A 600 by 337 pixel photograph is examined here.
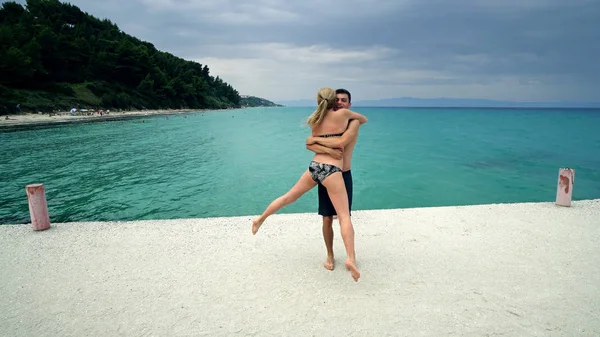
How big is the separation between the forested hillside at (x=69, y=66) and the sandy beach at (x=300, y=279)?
47.8 metres

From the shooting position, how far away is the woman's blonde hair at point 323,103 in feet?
11.7

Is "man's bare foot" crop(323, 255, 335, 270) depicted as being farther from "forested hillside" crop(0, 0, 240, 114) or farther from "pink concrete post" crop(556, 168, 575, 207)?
→ "forested hillside" crop(0, 0, 240, 114)

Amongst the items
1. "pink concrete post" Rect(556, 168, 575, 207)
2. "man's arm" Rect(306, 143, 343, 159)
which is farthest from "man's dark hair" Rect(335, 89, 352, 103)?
"pink concrete post" Rect(556, 168, 575, 207)

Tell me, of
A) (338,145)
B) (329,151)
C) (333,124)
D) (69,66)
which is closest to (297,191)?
(329,151)

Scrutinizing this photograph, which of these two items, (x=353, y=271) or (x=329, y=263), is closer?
(x=353, y=271)

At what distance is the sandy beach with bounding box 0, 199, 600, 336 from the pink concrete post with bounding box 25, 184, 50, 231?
210 millimetres

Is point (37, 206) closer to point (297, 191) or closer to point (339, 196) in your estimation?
point (297, 191)

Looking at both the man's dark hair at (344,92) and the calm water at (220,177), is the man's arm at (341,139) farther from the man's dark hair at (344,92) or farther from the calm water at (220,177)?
the calm water at (220,177)

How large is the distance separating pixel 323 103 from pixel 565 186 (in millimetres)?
6201

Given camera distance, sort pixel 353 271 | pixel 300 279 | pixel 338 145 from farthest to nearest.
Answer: pixel 300 279 < pixel 338 145 < pixel 353 271

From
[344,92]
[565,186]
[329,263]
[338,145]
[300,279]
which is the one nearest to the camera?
[338,145]

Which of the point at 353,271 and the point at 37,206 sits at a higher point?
the point at 37,206

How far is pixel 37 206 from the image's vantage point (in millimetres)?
5812

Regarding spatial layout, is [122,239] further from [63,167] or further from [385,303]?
[63,167]
